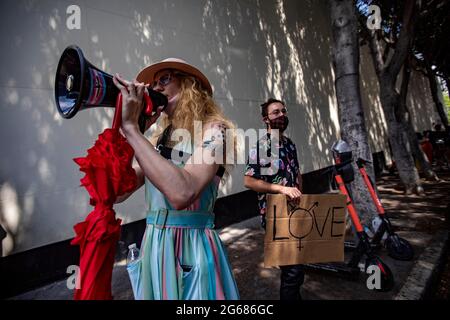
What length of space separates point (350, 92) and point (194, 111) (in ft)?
12.7

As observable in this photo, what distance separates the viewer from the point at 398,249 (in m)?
3.63

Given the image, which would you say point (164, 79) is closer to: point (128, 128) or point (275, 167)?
point (128, 128)

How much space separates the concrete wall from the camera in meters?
3.34

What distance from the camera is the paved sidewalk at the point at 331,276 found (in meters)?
2.92

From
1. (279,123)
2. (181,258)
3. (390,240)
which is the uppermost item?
(279,123)

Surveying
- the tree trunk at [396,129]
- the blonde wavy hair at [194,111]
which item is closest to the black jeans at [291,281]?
the blonde wavy hair at [194,111]

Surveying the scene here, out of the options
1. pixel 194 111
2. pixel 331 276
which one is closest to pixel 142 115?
pixel 194 111

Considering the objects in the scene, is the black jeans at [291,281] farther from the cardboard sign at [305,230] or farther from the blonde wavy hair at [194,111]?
the blonde wavy hair at [194,111]

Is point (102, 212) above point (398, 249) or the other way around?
above

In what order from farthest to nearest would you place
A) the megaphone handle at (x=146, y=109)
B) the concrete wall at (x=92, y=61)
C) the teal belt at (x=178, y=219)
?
the concrete wall at (x=92, y=61), the teal belt at (x=178, y=219), the megaphone handle at (x=146, y=109)

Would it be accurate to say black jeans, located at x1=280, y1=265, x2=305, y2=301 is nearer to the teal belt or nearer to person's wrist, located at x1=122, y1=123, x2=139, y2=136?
the teal belt

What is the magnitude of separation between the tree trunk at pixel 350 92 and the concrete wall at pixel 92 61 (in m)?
2.28
